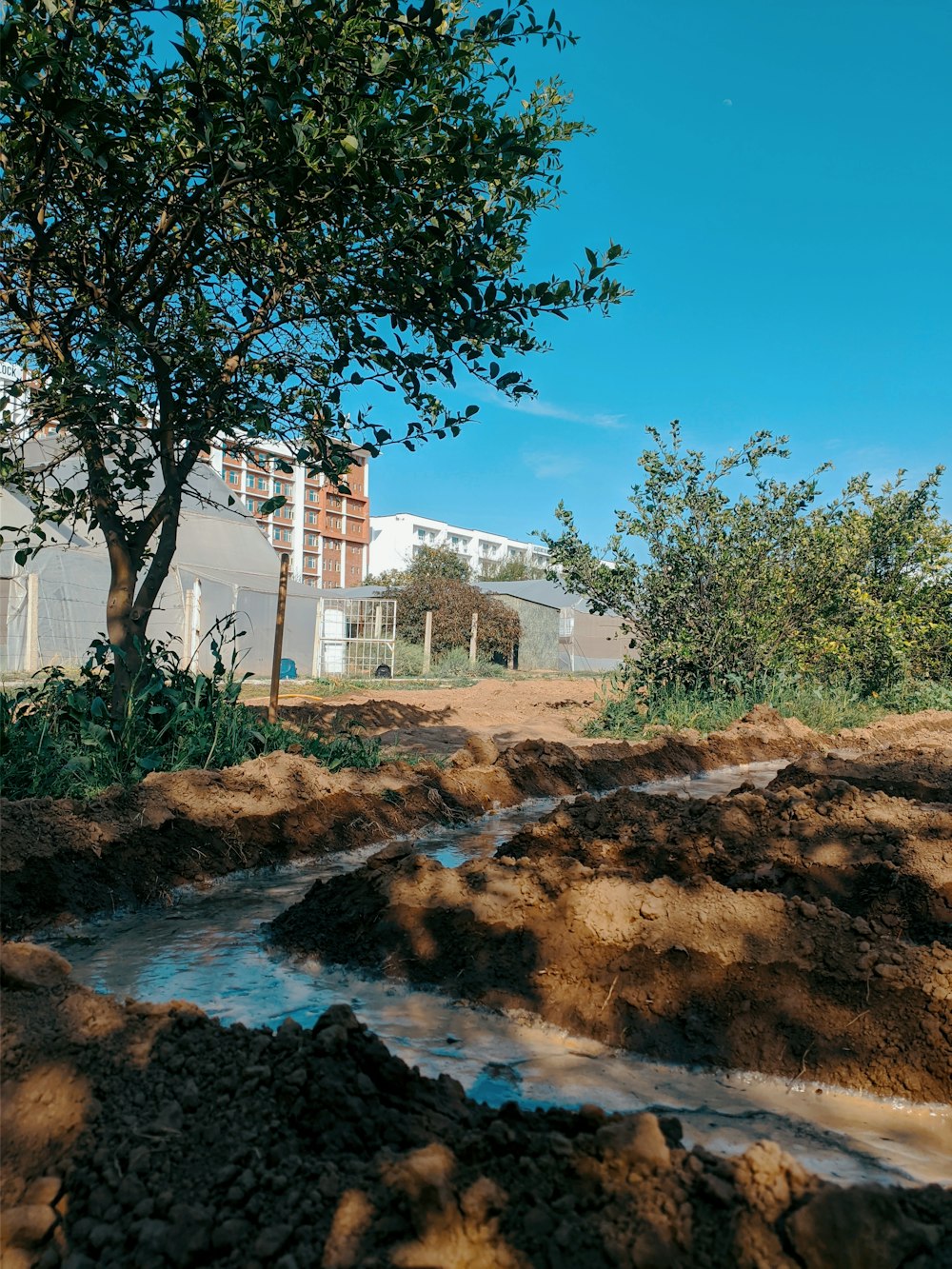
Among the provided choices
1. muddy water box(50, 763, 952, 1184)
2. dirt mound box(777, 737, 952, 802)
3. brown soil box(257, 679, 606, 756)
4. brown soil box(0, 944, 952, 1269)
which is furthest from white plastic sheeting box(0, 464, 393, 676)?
brown soil box(0, 944, 952, 1269)

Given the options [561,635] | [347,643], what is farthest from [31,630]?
[561,635]

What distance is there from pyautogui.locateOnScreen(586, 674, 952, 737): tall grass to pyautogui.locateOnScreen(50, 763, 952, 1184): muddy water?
8.94 m

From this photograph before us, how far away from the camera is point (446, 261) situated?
209 inches

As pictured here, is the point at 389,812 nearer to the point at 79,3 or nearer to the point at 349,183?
the point at 349,183

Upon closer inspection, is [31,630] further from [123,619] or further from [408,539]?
Result: [408,539]

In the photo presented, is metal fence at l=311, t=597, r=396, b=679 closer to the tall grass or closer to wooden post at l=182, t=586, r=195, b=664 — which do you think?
wooden post at l=182, t=586, r=195, b=664

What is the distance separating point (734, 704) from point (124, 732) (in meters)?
9.69

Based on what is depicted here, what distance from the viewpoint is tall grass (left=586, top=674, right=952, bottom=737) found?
13.2 m

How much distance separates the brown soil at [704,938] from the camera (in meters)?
3.32

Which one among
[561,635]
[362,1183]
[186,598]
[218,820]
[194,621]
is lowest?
[362,1183]

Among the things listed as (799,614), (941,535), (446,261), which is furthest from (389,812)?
(941,535)

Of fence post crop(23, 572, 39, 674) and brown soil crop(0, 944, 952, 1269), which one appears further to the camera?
fence post crop(23, 572, 39, 674)

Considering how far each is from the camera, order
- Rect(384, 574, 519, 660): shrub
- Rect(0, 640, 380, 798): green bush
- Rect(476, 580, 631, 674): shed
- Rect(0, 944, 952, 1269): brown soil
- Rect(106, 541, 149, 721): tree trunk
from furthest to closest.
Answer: Rect(476, 580, 631, 674): shed < Rect(384, 574, 519, 660): shrub < Rect(106, 541, 149, 721): tree trunk < Rect(0, 640, 380, 798): green bush < Rect(0, 944, 952, 1269): brown soil

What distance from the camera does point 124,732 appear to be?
6.45m
